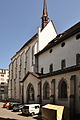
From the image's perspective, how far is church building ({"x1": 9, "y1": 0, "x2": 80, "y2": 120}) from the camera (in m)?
30.3

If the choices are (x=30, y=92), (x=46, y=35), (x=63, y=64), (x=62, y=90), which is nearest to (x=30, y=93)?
(x=30, y=92)

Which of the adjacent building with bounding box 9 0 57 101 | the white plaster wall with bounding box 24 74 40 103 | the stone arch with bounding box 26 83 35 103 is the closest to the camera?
the white plaster wall with bounding box 24 74 40 103

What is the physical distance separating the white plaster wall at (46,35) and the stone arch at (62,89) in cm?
2036

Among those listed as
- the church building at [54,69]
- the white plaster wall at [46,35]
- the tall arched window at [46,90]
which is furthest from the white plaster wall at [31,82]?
the white plaster wall at [46,35]

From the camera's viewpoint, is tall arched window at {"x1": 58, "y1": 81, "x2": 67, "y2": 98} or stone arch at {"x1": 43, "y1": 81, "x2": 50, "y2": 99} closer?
tall arched window at {"x1": 58, "y1": 81, "x2": 67, "y2": 98}

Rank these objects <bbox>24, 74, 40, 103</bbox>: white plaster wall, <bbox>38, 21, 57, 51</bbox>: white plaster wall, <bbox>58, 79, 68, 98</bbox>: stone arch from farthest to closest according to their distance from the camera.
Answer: <bbox>38, 21, 57, 51</bbox>: white plaster wall < <bbox>24, 74, 40, 103</bbox>: white plaster wall < <bbox>58, 79, 68, 98</bbox>: stone arch

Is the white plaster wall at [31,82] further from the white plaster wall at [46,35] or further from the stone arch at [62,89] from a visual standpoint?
the white plaster wall at [46,35]

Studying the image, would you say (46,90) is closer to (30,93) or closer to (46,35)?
(30,93)

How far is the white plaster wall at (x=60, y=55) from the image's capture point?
3669cm

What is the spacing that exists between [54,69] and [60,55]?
355 centimetres

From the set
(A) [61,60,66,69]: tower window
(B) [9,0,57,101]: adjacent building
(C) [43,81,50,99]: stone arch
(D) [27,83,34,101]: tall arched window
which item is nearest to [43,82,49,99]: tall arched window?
(C) [43,81,50,99]: stone arch

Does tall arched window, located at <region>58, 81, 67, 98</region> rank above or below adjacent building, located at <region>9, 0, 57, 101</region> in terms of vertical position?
below

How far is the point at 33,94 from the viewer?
4469cm

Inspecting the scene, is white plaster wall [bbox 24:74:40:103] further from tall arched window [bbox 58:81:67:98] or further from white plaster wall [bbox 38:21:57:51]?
white plaster wall [bbox 38:21:57:51]
